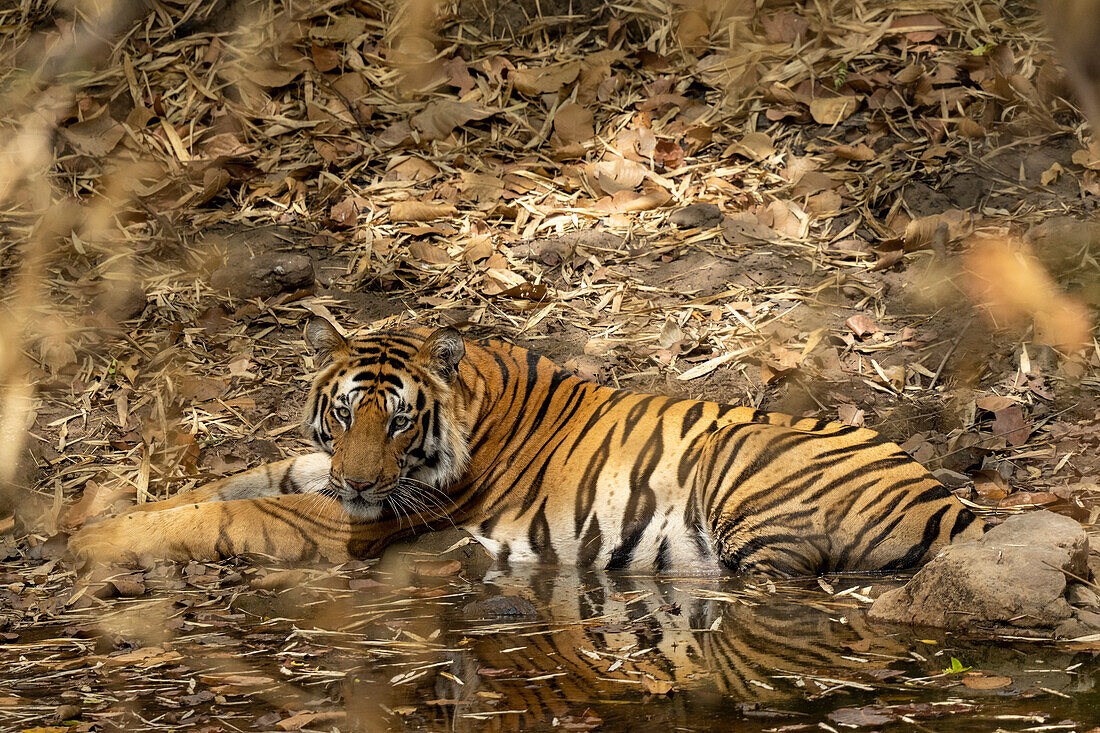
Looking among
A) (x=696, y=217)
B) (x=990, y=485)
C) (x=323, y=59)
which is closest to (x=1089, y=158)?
(x=696, y=217)

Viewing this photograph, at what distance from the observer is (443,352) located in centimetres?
411

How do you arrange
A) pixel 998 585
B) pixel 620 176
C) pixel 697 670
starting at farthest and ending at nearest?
pixel 620 176 → pixel 998 585 → pixel 697 670

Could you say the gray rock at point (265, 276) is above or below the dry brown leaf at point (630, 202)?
below

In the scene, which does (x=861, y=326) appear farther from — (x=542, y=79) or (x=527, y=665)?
(x=527, y=665)

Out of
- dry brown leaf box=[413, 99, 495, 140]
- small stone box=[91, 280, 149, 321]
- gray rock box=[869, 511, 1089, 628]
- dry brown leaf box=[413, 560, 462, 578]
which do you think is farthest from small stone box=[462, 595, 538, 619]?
dry brown leaf box=[413, 99, 495, 140]

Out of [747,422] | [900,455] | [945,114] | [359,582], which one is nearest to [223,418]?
[359,582]

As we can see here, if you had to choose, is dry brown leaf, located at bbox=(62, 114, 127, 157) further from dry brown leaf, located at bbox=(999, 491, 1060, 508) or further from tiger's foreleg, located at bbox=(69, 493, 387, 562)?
dry brown leaf, located at bbox=(999, 491, 1060, 508)

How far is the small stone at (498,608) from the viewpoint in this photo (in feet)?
10.8

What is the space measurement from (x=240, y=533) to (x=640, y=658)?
A: 1850mm

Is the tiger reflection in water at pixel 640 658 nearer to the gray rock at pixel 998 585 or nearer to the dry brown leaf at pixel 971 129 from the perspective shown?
the gray rock at pixel 998 585

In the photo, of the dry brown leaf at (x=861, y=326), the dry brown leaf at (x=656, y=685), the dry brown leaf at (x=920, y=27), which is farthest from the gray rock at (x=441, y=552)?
the dry brown leaf at (x=920, y=27)

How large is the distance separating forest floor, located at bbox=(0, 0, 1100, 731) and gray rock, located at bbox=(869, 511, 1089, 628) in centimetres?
21

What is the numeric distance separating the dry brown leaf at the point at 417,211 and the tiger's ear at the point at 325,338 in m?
2.00

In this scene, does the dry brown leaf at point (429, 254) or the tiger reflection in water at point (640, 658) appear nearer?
the tiger reflection in water at point (640, 658)
